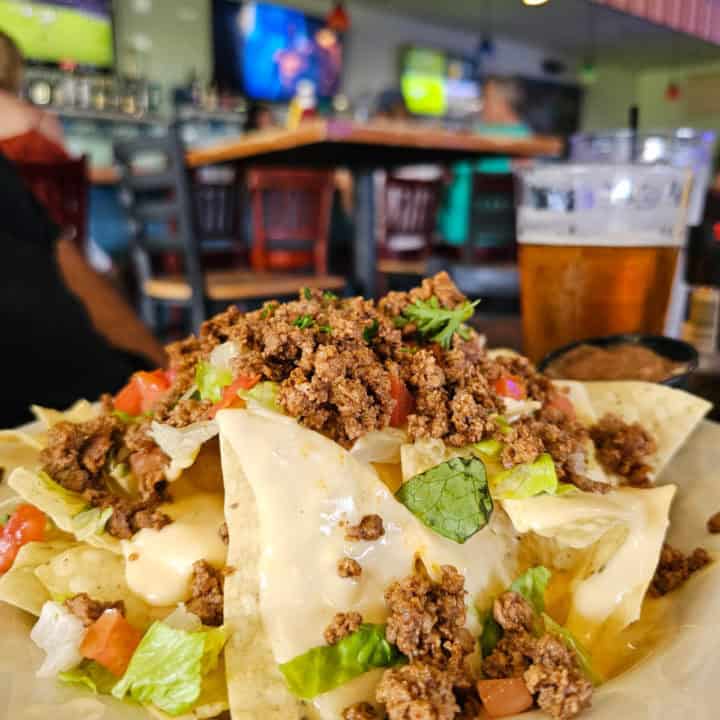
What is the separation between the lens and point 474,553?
2.91ft

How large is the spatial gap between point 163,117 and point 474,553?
9441 millimetres

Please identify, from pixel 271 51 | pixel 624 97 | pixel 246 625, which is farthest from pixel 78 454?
Result: pixel 624 97

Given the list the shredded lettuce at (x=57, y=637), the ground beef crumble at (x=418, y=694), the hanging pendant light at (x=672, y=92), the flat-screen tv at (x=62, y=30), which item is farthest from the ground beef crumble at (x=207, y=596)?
the hanging pendant light at (x=672, y=92)

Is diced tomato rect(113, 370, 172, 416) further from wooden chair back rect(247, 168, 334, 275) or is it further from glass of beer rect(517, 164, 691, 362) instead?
wooden chair back rect(247, 168, 334, 275)

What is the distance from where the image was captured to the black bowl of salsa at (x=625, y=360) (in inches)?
51.4

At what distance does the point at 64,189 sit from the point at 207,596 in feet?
11.3

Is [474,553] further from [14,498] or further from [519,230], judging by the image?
[519,230]

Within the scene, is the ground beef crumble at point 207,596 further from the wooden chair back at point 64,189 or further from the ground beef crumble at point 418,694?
the wooden chair back at point 64,189

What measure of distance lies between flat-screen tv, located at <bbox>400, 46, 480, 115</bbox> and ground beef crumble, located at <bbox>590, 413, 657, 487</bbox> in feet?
38.4

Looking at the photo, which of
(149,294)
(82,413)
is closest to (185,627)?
(82,413)

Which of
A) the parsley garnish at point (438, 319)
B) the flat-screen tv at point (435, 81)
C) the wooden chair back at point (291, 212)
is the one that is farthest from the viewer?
the flat-screen tv at point (435, 81)

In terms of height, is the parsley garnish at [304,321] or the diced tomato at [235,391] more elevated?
the parsley garnish at [304,321]

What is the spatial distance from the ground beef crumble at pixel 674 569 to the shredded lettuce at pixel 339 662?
393 millimetres

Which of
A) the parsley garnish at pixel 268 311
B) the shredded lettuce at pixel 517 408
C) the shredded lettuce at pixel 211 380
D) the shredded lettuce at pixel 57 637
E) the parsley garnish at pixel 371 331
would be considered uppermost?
the parsley garnish at pixel 268 311
